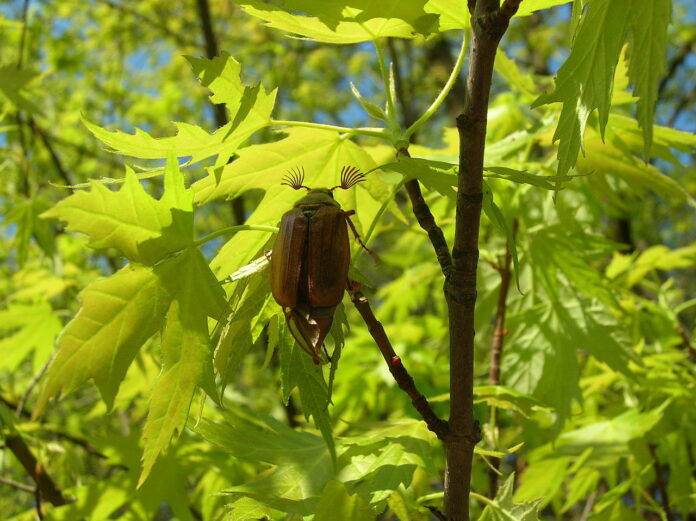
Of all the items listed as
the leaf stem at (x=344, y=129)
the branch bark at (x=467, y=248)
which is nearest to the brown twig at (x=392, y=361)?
the branch bark at (x=467, y=248)

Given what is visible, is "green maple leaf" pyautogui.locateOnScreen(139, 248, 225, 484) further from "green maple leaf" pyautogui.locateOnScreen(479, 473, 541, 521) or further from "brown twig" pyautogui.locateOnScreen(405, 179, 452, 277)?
"green maple leaf" pyautogui.locateOnScreen(479, 473, 541, 521)

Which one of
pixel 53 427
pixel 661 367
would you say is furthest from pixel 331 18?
A: pixel 53 427

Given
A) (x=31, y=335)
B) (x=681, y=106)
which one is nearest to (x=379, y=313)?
(x=31, y=335)

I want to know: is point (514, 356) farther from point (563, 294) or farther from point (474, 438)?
point (474, 438)

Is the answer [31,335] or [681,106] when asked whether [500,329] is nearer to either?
[31,335]

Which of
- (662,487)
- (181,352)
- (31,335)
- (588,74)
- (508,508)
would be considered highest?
(588,74)

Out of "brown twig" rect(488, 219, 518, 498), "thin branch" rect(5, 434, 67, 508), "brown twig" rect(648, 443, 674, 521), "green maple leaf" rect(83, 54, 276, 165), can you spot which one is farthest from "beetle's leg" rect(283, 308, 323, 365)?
"brown twig" rect(648, 443, 674, 521)
